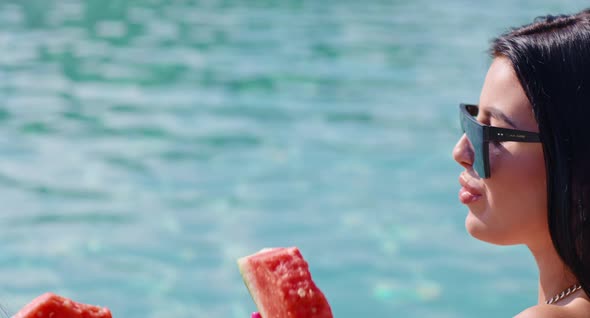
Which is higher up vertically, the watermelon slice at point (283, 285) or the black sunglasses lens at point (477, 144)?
the black sunglasses lens at point (477, 144)

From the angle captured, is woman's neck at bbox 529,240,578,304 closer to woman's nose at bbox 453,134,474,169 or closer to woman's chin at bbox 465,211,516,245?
woman's chin at bbox 465,211,516,245

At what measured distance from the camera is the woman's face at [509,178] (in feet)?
8.04

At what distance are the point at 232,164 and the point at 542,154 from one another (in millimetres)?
5583

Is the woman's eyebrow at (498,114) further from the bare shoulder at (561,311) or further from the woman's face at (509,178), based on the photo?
the bare shoulder at (561,311)

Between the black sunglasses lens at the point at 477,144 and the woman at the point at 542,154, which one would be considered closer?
the woman at the point at 542,154

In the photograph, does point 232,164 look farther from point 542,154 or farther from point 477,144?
point 542,154

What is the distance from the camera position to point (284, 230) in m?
6.67

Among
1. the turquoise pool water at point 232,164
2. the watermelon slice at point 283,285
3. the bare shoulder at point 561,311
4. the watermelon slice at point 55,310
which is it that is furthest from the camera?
the turquoise pool water at point 232,164

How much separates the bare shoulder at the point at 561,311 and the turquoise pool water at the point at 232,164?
135 inches

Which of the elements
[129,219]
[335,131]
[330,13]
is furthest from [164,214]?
[330,13]

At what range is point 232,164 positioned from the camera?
7.86 m

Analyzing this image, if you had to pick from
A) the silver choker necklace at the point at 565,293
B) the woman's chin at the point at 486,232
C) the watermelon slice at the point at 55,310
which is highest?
the watermelon slice at the point at 55,310

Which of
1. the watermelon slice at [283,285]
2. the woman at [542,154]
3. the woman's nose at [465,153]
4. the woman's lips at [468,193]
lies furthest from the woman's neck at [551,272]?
the watermelon slice at [283,285]

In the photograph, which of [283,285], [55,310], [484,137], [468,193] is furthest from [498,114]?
[55,310]
